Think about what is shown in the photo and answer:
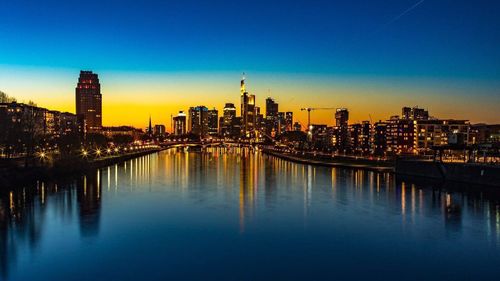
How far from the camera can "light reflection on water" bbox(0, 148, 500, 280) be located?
755 inches

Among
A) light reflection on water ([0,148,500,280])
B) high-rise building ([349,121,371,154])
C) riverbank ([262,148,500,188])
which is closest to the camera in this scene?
light reflection on water ([0,148,500,280])

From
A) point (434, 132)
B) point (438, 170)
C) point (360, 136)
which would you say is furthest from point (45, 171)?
point (360, 136)

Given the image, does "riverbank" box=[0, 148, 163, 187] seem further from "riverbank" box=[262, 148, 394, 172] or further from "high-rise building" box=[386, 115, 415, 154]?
"high-rise building" box=[386, 115, 415, 154]

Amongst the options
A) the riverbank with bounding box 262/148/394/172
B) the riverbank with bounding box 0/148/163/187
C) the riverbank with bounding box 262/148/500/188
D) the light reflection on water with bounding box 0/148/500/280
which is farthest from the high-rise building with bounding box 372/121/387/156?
the light reflection on water with bounding box 0/148/500/280

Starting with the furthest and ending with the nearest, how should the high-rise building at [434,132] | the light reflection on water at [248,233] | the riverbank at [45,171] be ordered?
1. the high-rise building at [434,132]
2. the riverbank at [45,171]
3. the light reflection on water at [248,233]

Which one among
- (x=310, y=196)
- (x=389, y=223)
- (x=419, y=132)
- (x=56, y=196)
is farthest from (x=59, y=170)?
(x=419, y=132)

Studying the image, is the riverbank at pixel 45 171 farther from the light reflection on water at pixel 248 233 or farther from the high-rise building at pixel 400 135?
the high-rise building at pixel 400 135

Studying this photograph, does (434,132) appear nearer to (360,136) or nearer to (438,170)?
(360,136)

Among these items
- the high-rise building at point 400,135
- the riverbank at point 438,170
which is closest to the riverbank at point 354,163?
the riverbank at point 438,170

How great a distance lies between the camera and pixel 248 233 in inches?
1010

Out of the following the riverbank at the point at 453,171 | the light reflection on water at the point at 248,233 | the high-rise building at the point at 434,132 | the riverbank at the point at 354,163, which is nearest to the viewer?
the light reflection on water at the point at 248,233

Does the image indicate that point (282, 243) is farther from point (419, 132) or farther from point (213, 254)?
point (419, 132)

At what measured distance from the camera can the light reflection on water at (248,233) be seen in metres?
19.2

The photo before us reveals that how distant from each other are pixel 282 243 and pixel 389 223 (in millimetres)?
8470
